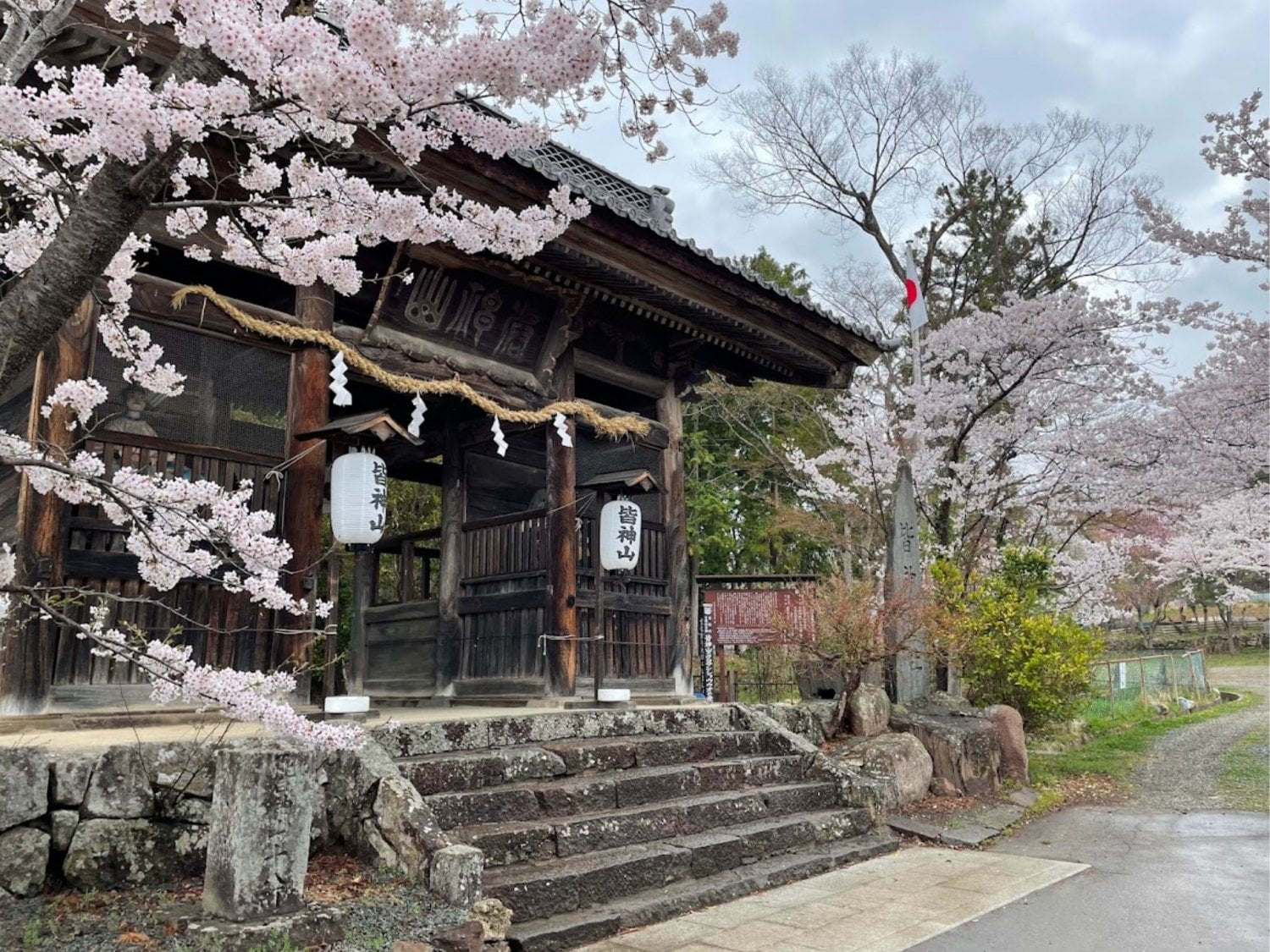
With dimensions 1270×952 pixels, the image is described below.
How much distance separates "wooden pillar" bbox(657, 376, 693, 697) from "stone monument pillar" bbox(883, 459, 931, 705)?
2.30 m

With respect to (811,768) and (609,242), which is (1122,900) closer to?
(811,768)

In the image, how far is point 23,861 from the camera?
3924mm

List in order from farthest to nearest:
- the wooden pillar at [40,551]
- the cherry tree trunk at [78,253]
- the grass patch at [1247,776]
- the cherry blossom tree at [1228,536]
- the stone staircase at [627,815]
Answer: the cherry blossom tree at [1228,536], the grass patch at [1247,776], the wooden pillar at [40,551], the stone staircase at [627,815], the cherry tree trunk at [78,253]

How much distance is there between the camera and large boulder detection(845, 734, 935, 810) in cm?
808

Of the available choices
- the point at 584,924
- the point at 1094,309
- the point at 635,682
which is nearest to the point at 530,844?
the point at 584,924

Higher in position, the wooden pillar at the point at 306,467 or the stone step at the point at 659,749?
the wooden pillar at the point at 306,467

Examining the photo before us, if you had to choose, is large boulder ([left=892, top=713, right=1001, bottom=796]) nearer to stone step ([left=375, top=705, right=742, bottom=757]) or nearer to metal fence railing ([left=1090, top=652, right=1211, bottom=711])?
stone step ([left=375, top=705, right=742, bottom=757])

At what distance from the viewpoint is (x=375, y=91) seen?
2650mm

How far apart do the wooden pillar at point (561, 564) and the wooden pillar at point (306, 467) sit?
223 cm

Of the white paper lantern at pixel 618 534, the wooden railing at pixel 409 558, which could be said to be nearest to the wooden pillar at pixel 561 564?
the white paper lantern at pixel 618 534

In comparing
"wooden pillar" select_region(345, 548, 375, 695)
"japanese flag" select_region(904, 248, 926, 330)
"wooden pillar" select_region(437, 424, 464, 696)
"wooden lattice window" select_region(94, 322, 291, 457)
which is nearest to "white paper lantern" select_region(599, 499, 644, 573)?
"wooden pillar" select_region(437, 424, 464, 696)

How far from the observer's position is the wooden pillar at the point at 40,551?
498cm

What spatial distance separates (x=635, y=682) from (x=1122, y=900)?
4.56 m

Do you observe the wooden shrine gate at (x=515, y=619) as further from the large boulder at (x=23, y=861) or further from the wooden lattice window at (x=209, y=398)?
the large boulder at (x=23, y=861)
